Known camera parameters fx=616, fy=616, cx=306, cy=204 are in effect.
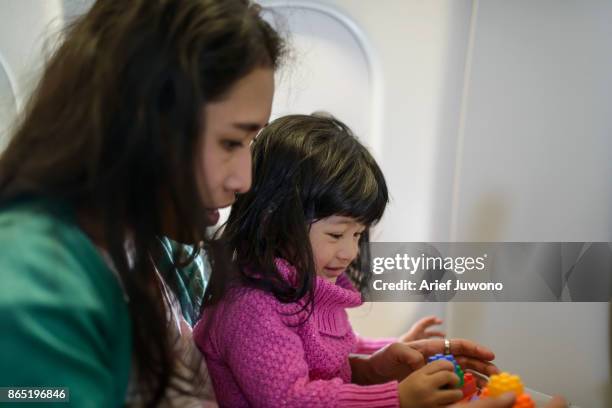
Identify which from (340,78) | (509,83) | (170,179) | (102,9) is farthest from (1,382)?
(509,83)

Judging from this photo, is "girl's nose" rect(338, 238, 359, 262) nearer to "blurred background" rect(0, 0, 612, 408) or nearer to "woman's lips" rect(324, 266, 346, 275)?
"woman's lips" rect(324, 266, 346, 275)

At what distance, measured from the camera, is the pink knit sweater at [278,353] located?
0.72 metres

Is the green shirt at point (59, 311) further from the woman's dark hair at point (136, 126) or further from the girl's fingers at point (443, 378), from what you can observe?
the girl's fingers at point (443, 378)

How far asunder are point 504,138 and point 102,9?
780mm

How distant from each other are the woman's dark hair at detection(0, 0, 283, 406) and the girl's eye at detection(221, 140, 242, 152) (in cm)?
5

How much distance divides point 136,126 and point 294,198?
1.07 feet

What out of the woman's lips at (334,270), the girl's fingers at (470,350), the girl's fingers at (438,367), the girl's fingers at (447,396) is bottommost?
the girl's fingers at (447,396)

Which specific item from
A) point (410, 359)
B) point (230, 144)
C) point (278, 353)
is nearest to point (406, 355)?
point (410, 359)

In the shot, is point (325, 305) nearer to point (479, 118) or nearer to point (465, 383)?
point (465, 383)

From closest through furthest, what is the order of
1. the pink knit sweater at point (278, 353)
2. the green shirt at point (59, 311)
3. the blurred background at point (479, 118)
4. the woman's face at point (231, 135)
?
the green shirt at point (59, 311), the woman's face at point (231, 135), the pink knit sweater at point (278, 353), the blurred background at point (479, 118)

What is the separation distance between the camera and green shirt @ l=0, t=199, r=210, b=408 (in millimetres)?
478

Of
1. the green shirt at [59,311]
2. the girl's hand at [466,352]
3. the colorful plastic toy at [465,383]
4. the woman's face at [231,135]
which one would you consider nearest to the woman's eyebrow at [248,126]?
the woman's face at [231,135]

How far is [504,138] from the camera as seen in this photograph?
113cm

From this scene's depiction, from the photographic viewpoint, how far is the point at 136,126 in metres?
0.53
